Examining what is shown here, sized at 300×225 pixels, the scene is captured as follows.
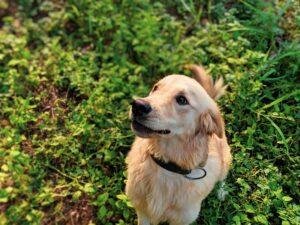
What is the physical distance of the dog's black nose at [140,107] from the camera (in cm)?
306

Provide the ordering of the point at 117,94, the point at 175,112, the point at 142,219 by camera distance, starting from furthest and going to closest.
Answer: the point at 117,94 < the point at 142,219 < the point at 175,112

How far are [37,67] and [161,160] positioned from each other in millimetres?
2187

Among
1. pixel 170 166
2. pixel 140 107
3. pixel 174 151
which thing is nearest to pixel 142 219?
pixel 170 166

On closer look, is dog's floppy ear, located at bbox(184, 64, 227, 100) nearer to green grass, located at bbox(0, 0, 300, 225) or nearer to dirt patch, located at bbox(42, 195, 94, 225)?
green grass, located at bbox(0, 0, 300, 225)

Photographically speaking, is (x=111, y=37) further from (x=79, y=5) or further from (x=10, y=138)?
(x=10, y=138)

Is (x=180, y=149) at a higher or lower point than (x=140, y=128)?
lower

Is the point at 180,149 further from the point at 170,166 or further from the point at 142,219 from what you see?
the point at 142,219

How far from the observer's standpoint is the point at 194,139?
3381 mm

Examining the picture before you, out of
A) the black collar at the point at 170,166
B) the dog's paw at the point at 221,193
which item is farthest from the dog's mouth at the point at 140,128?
the dog's paw at the point at 221,193

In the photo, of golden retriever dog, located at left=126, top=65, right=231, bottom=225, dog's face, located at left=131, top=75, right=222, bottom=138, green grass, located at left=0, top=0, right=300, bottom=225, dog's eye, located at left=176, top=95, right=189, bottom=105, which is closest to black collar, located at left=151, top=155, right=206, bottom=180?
golden retriever dog, located at left=126, top=65, right=231, bottom=225

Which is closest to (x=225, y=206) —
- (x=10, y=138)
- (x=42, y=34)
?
(x=10, y=138)

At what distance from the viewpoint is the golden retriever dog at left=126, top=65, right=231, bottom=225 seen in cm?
321

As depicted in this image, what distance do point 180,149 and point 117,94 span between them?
153 cm

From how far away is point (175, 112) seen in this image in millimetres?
3260
